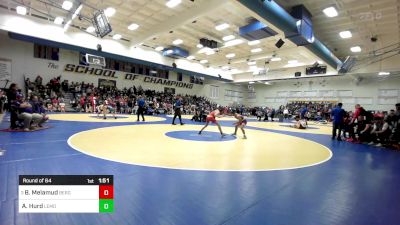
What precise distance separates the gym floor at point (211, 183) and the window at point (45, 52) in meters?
17.9

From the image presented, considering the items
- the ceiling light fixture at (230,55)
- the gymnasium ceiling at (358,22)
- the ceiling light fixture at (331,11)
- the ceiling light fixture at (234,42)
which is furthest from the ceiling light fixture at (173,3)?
the ceiling light fixture at (230,55)

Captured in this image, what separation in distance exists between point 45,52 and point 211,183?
2340 cm

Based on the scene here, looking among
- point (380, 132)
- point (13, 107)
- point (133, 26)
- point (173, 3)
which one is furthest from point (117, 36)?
point (380, 132)

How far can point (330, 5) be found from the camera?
10.6m

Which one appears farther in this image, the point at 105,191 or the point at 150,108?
the point at 150,108

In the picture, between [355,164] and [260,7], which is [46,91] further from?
[355,164]

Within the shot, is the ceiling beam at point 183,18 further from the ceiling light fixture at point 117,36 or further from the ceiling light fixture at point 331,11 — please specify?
the ceiling light fixture at point 331,11

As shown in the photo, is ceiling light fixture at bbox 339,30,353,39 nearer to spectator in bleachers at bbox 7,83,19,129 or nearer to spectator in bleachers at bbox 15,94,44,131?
spectator in bleachers at bbox 15,94,44,131

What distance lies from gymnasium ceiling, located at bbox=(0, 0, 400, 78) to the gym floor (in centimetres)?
708

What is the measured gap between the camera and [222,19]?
45.8 ft

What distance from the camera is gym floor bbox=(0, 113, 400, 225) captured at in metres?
2.40

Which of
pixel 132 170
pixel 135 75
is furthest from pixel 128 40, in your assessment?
pixel 132 170

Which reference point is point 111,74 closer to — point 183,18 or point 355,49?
point 183,18

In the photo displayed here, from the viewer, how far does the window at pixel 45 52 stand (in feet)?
65.0
